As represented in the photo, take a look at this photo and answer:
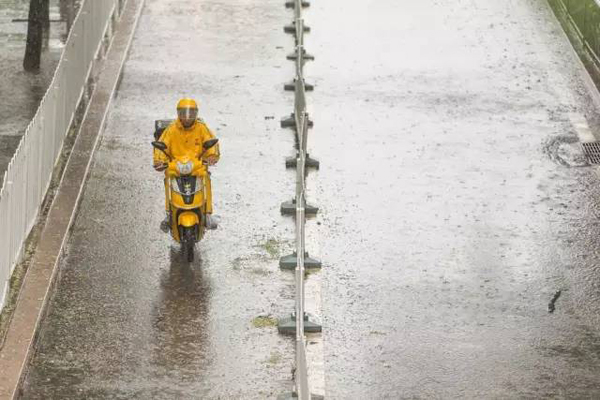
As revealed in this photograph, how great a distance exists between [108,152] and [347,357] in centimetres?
607

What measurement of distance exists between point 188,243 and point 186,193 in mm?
505

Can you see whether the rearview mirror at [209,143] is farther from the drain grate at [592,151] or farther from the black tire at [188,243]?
the drain grate at [592,151]

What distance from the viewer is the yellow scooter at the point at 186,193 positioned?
15.0 metres

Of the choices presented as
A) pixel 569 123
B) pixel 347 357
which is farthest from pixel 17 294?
pixel 569 123

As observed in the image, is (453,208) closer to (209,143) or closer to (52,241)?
(209,143)

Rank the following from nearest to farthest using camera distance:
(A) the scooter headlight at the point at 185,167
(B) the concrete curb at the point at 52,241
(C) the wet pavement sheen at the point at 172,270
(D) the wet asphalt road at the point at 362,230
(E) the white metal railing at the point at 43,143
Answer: (B) the concrete curb at the point at 52,241 → (C) the wet pavement sheen at the point at 172,270 → (D) the wet asphalt road at the point at 362,230 → (E) the white metal railing at the point at 43,143 → (A) the scooter headlight at the point at 185,167

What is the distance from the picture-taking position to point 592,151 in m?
19.2

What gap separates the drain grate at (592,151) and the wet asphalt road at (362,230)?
0.16 metres

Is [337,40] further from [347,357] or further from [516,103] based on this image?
[347,357]

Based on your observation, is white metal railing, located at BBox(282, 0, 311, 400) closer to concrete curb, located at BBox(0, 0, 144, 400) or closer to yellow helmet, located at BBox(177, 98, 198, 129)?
yellow helmet, located at BBox(177, 98, 198, 129)

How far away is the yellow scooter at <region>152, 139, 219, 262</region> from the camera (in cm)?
1502

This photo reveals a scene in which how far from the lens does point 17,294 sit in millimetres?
14180

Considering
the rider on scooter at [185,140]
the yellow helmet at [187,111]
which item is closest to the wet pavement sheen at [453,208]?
the rider on scooter at [185,140]

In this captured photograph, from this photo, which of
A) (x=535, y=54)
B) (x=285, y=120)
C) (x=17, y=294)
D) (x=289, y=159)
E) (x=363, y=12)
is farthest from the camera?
(x=363, y=12)
